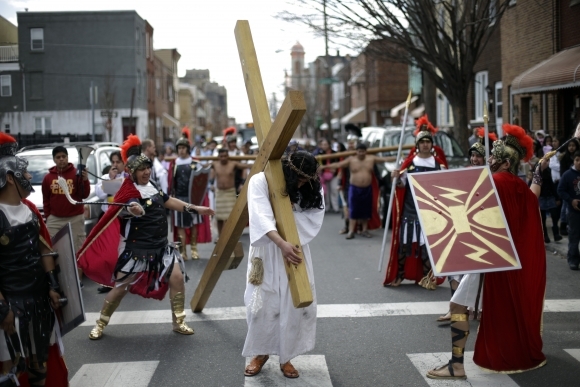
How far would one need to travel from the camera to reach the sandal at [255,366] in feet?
19.1

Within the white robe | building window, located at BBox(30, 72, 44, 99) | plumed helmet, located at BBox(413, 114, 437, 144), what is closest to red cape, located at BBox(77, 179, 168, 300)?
the white robe

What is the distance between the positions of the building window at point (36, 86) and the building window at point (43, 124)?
4.30 ft

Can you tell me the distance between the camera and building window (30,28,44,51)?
115 feet

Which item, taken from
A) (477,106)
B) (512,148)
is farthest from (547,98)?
(512,148)

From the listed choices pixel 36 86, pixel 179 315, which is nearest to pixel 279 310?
pixel 179 315

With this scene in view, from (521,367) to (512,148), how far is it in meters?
1.68

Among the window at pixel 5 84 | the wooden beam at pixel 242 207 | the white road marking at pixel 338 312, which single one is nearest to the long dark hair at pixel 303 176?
the wooden beam at pixel 242 207

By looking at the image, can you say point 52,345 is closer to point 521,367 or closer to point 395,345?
point 395,345

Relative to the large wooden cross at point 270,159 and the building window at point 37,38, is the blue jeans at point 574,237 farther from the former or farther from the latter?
the building window at point 37,38

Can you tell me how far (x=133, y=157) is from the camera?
724cm

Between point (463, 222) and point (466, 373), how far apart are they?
1196 mm

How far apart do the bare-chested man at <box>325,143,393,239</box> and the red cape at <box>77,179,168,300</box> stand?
291 inches

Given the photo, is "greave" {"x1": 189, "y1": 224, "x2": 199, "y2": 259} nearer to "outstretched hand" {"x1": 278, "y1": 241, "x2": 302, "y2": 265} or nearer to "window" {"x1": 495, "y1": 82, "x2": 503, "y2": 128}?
"outstretched hand" {"x1": 278, "y1": 241, "x2": 302, "y2": 265}

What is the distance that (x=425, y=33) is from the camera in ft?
57.8
